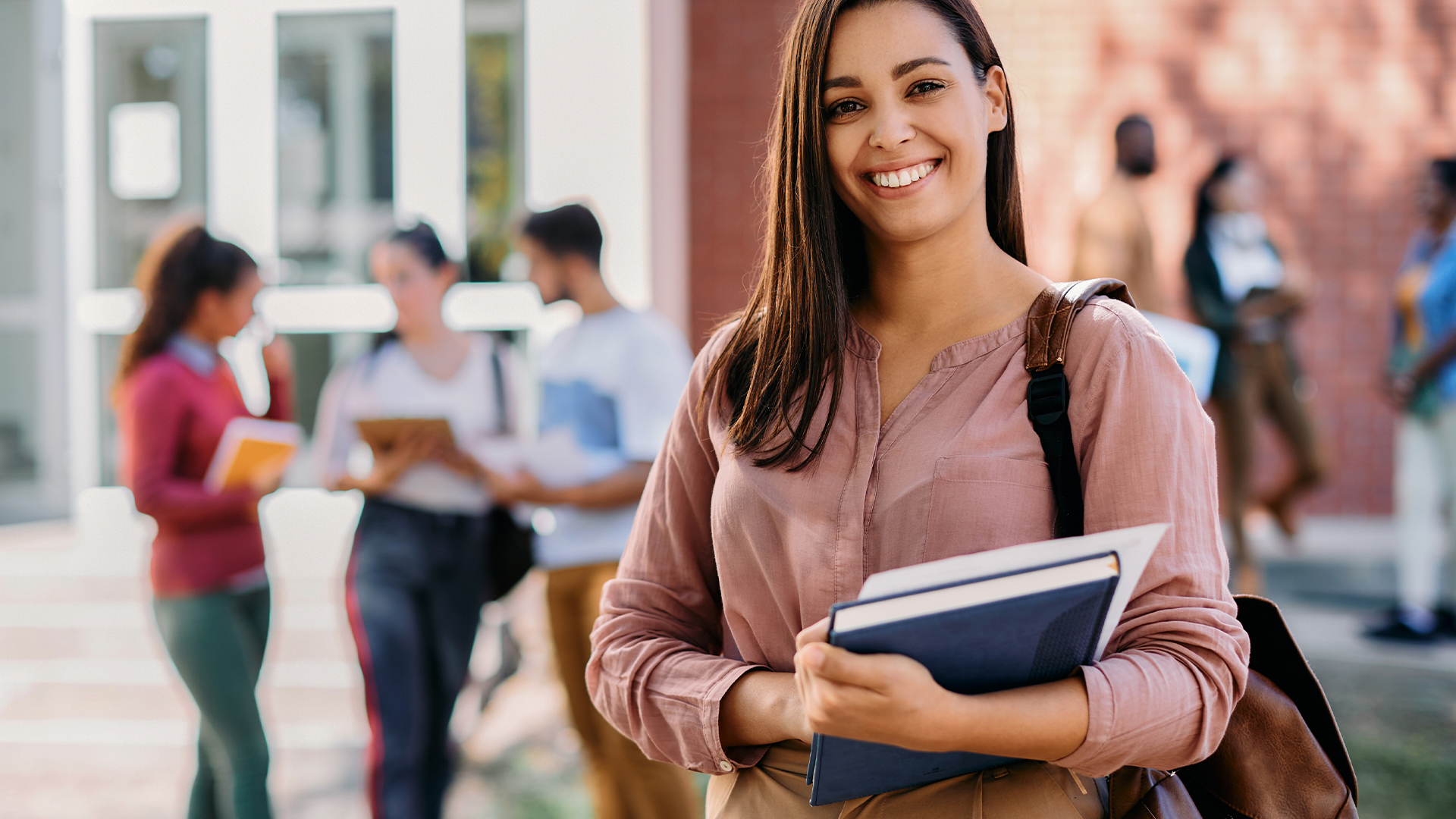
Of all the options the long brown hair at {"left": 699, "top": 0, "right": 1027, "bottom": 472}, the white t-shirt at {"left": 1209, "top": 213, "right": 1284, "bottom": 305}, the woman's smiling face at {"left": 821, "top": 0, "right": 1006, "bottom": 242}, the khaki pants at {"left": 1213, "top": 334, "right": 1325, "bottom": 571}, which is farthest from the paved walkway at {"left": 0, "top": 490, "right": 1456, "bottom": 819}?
the woman's smiling face at {"left": 821, "top": 0, "right": 1006, "bottom": 242}

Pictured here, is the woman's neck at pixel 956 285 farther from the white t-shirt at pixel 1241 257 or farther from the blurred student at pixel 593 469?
the white t-shirt at pixel 1241 257

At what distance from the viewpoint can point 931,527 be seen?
1.30 m

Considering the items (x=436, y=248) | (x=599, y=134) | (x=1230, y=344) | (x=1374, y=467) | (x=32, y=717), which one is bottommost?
(x=32, y=717)

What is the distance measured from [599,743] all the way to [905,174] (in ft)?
7.75

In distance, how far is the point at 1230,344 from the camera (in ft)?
18.4

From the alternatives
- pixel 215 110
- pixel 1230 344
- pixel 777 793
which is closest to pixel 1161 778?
pixel 777 793

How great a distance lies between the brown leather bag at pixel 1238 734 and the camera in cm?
129

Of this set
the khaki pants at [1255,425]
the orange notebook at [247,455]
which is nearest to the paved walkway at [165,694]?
the orange notebook at [247,455]

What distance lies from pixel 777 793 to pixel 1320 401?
6.77m

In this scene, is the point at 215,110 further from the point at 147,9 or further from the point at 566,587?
the point at 566,587

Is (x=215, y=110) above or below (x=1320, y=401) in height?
above

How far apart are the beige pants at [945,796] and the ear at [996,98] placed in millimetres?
808

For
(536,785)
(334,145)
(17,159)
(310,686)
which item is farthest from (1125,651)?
(17,159)

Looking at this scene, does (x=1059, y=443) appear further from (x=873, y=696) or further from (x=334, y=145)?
(x=334, y=145)
